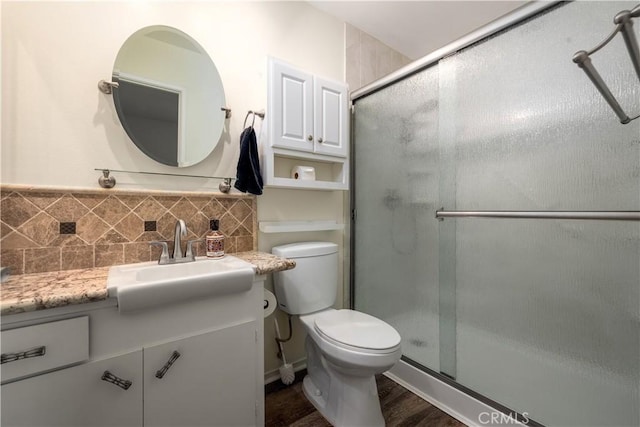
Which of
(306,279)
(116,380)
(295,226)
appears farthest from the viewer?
(295,226)

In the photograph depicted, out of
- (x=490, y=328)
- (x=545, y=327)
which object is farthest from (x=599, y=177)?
(x=490, y=328)

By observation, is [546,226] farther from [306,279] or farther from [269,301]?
[269,301]

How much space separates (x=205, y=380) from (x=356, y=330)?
0.64 m

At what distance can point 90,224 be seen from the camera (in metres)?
1.10

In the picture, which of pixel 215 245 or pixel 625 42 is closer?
pixel 625 42

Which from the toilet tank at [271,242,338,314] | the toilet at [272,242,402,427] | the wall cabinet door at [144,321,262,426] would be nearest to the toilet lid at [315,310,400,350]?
the toilet at [272,242,402,427]

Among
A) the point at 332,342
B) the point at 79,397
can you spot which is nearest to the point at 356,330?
the point at 332,342

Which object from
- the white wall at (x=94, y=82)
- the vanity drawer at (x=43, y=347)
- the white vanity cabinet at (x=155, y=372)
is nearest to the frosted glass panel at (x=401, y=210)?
the white wall at (x=94, y=82)

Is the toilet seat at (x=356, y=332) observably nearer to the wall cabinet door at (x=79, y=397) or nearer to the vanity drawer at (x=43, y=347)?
the wall cabinet door at (x=79, y=397)

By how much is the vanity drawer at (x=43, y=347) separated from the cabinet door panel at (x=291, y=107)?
1056 millimetres

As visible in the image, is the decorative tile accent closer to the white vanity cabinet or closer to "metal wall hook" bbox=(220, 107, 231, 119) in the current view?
the white vanity cabinet

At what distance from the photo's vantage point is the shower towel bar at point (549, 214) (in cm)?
95

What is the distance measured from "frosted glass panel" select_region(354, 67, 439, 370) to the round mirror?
99 centimetres

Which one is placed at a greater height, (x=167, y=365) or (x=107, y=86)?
(x=107, y=86)
